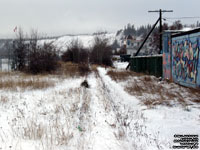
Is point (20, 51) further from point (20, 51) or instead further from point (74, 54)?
point (74, 54)

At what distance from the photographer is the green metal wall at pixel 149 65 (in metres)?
15.3

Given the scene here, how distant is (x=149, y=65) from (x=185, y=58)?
23.7 feet

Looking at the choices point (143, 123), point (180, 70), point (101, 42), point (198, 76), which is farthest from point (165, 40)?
point (101, 42)

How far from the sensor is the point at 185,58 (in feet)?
35.0

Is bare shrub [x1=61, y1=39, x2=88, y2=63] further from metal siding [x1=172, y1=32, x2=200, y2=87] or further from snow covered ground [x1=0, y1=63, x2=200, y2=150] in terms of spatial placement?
snow covered ground [x1=0, y1=63, x2=200, y2=150]

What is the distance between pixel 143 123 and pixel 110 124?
865 millimetres

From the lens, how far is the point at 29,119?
17.0 feet

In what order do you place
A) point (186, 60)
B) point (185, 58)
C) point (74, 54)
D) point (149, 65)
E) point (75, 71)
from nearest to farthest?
point (186, 60) < point (185, 58) < point (149, 65) < point (75, 71) < point (74, 54)

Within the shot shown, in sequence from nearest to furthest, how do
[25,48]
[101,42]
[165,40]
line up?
[165,40], [25,48], [101,42]

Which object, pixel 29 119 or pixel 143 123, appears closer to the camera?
pixel 143 123

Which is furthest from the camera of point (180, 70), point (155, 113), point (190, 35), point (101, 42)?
point (101, 42)

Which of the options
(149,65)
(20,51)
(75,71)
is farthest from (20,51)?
(149,65)

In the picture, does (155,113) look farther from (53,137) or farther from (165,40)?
(165,40)

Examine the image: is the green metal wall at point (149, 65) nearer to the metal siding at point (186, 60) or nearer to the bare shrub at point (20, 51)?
the metal siding at point (186, 60)
